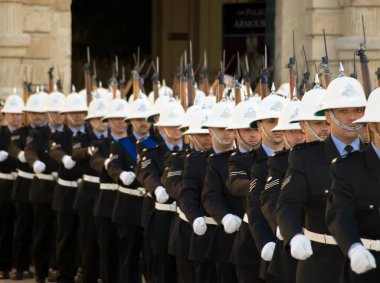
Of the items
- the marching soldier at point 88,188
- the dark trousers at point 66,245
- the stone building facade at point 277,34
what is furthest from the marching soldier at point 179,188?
the stone building facade at point 277,34

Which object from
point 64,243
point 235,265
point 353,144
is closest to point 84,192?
point 64,243

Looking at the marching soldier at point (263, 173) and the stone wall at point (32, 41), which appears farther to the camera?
the stone wall at point (32, 41)

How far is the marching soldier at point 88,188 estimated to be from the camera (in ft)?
46.9

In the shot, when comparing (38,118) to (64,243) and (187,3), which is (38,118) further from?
(187,3)

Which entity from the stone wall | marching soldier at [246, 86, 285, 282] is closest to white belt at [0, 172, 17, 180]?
the stone wall

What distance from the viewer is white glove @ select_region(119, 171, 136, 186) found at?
13125 mm

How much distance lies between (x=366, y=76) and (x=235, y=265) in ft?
5.71

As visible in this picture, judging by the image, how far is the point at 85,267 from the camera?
14.3m

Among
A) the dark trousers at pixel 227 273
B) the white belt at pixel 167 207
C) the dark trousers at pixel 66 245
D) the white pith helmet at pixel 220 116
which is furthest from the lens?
the dark trousers at pixel 66 245

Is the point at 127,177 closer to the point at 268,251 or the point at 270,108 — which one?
the point at 270,108

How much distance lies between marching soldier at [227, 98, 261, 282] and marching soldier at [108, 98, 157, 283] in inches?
98.2

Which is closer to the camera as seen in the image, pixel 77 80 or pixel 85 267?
pixel 85 267

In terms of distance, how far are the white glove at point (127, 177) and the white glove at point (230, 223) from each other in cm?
286

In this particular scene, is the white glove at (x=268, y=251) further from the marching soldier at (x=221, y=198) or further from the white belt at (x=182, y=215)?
the white belt at (x=182, y=215)
